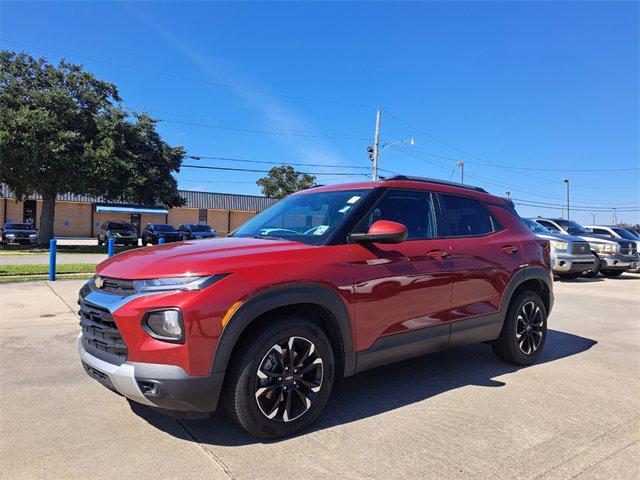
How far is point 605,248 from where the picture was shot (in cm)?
1551

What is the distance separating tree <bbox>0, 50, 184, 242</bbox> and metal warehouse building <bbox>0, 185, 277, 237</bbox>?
1152cm

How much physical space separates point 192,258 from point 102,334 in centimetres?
81

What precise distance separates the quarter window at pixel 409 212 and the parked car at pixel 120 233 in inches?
1087

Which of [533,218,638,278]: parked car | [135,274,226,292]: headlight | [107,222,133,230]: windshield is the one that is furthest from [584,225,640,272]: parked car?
[107,222,133,230]: windshield

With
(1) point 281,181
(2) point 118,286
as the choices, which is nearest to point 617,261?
(2) point 118,286

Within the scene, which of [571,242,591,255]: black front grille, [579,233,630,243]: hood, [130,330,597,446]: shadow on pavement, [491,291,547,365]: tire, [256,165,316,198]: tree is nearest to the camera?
[130,330,597,446]: shadow on pavement

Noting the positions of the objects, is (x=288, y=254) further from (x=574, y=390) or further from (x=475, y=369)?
(x=574, y=390)

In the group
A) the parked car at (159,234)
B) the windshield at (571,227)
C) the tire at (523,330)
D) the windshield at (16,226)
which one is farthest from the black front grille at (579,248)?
the windshield at (16,226)

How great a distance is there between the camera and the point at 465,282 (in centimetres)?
430

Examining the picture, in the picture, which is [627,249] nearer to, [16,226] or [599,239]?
[599,239]

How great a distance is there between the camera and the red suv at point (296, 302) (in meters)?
2.84

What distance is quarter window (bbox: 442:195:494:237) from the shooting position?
14.6ft

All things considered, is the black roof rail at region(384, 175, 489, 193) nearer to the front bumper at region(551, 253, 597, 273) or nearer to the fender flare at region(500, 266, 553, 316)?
the fender flare at region(500, 266, 553, 316)

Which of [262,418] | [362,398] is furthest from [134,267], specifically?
[362,398]
